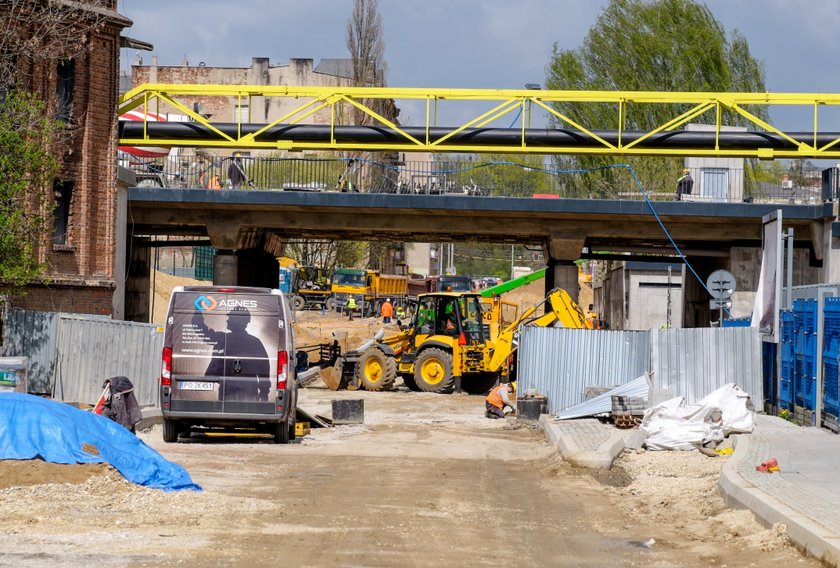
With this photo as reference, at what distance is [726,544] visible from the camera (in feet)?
36.1

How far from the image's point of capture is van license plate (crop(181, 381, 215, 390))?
19.5 m

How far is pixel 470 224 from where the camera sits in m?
42.6

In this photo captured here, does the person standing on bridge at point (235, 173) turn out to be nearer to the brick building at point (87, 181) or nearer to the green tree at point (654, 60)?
the brick building at point (87, 181)

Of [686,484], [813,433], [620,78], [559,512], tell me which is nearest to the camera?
[559,512]

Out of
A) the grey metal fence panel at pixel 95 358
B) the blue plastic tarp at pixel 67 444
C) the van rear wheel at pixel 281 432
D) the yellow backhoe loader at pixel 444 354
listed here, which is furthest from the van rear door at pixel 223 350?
the yellow backhoe loader at pixel 444 354

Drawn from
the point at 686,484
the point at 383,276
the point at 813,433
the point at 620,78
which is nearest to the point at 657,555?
the point at 686,484

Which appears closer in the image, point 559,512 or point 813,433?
point 559,512

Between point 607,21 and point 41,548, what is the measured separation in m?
64.6

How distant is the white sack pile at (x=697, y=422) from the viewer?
63.8 feet

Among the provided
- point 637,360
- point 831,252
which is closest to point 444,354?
point 637,360

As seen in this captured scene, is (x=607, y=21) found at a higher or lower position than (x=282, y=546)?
higher

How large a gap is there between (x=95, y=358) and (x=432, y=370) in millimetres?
13248

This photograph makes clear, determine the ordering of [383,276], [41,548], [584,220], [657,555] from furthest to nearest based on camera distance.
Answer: [383,276] < [584,220] < [657,555] < [41,548]

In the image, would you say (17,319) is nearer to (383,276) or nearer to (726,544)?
(726,544)
